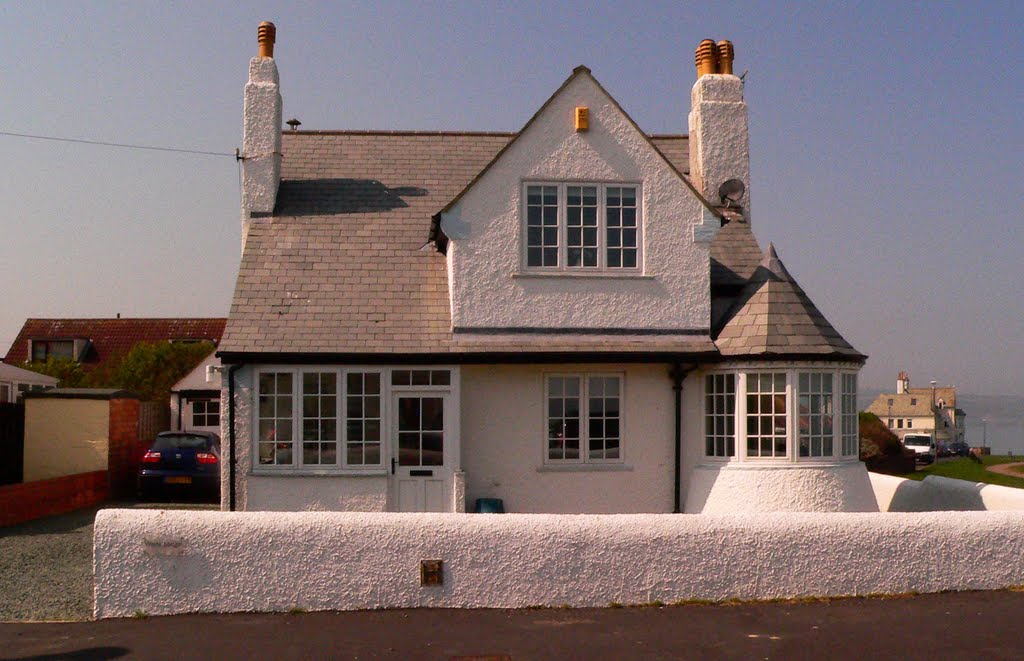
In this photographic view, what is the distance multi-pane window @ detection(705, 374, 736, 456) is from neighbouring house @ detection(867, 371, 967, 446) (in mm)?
83435

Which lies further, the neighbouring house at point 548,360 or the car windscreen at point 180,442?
the car windscreen at point 180,442

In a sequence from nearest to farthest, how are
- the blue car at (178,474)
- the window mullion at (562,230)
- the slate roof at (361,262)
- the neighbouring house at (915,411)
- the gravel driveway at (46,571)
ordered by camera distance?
the gravel driveway at (46,571) < the slate roof at (361,262) < the window mullion at (562,230) < the blue car at (178,474) < the neighbouring house at (915,411)

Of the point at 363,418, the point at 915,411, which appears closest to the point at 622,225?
the point at 363,418

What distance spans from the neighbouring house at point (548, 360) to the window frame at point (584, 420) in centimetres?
3

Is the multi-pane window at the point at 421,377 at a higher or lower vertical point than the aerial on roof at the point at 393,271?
lower

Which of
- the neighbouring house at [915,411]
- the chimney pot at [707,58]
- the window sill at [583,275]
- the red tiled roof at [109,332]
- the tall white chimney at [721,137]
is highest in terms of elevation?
the chimney pot at [707,58]

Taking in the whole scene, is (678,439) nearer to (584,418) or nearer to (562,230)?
(584,418)

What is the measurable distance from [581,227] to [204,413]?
21.6m

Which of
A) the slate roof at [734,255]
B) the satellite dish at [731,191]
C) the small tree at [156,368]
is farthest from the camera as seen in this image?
the small tree at [156,368]

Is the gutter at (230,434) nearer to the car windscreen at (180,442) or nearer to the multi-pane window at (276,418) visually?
the multi-pane window at (276,418)

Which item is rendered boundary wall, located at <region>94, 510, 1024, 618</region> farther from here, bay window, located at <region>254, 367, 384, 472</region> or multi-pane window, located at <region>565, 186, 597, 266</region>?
multi-pane window, located at <region>565, 186, 597, 266</region>

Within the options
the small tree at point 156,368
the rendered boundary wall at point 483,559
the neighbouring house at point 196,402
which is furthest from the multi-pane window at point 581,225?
the small tree at point 156,368

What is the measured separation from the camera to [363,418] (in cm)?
1418

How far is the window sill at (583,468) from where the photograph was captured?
1456 centimetres
